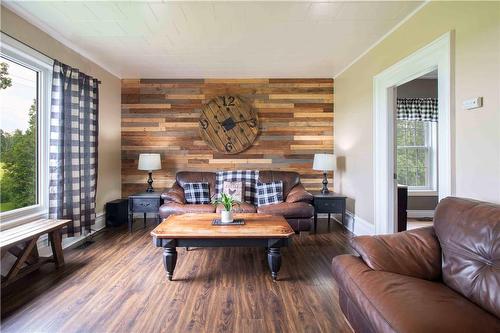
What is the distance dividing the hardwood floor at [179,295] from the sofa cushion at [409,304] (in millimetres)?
477

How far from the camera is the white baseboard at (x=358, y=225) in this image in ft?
11.3

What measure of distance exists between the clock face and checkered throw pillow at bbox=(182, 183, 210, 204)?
0.88m

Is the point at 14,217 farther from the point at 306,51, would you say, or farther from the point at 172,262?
the point at 306,51

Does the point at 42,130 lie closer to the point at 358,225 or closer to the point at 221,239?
the point at 221,239

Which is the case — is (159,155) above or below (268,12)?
Answer: below

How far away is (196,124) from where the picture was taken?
4.70 m

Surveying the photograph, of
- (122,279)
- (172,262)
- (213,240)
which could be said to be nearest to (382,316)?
(213,240)

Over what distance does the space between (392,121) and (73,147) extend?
3873 mm

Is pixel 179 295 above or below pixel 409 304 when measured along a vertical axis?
below

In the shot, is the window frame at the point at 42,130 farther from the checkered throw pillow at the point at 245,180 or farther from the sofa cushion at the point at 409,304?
the sofa cushion at the point at 409,304

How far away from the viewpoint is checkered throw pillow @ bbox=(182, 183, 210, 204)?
4070mm

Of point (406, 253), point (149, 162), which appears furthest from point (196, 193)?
point (406, 253)

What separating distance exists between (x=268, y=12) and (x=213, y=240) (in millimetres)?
2251

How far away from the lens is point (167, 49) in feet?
11.2
